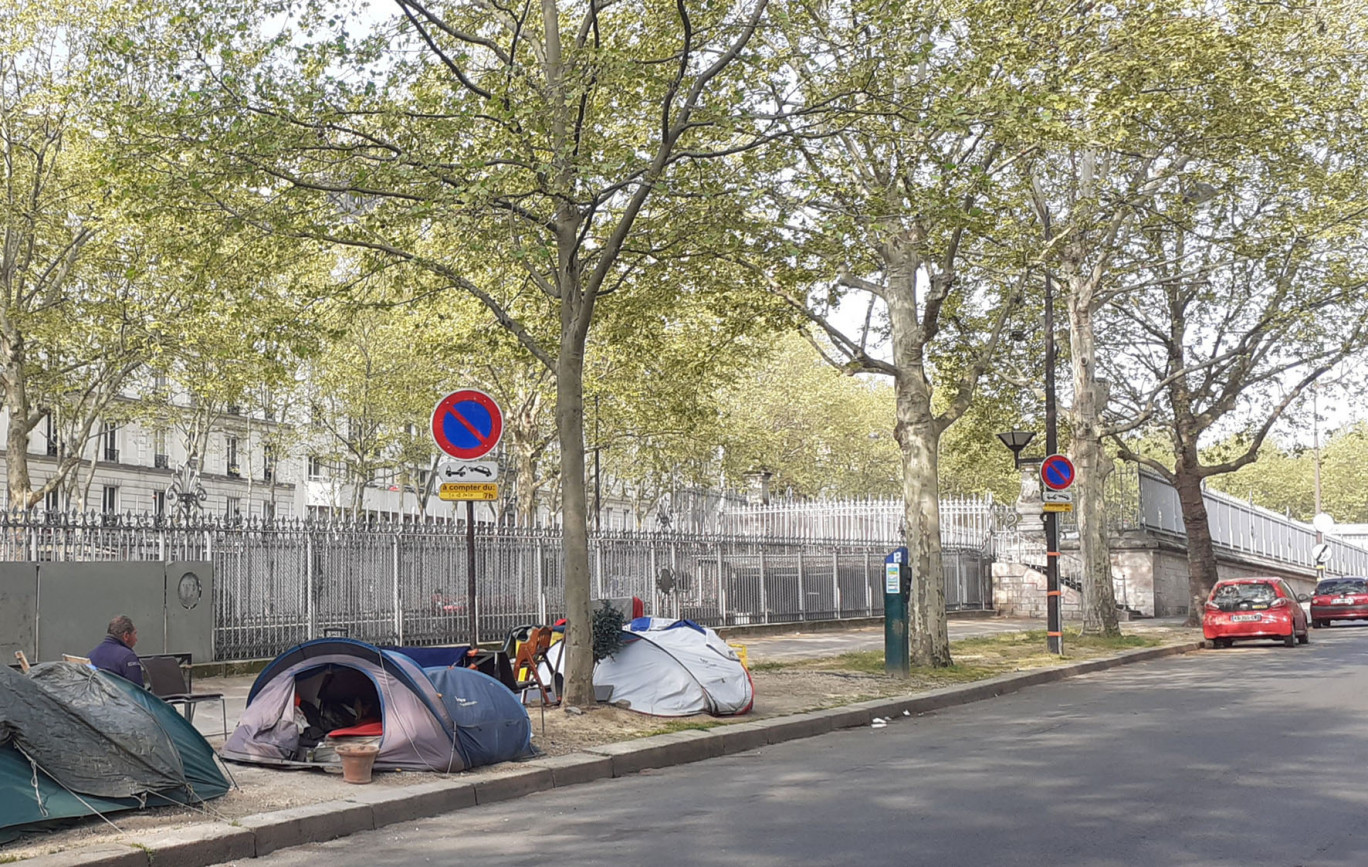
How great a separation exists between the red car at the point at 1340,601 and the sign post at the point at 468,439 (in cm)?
3412

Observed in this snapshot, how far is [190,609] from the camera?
16500 millimetres

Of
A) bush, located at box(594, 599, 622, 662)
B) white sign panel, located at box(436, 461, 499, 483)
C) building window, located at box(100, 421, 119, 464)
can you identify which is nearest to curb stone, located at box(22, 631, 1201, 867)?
bush, located at box(594, 599, 622, 662)

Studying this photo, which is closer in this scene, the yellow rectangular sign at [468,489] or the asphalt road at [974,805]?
the asphalt road at [974,805]

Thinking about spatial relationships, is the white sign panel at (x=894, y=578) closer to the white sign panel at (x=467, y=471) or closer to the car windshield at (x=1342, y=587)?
the white sign panel at (x=467, y=471)

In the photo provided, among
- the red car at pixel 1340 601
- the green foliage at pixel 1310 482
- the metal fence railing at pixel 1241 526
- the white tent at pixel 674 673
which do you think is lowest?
the red car at pixel 1340 601

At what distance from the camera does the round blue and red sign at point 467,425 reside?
11.1 meters

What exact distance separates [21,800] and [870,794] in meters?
5.33

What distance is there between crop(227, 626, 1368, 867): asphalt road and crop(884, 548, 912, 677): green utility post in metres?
3.42

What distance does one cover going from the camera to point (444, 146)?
13555mm

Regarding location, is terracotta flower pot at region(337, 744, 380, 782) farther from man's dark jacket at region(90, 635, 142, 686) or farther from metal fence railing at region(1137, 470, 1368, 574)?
metal fence railing at region(1137, 470, 1368, 574)

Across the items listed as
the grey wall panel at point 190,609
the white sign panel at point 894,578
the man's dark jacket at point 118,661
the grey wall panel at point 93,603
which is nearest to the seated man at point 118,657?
the man's dark jacket at point 118,661

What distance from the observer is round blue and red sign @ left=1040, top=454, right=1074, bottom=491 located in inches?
890

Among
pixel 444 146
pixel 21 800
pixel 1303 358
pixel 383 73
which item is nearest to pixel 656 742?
pixel 21 800

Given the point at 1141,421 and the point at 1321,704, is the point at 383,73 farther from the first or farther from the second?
the point at 1141,421
